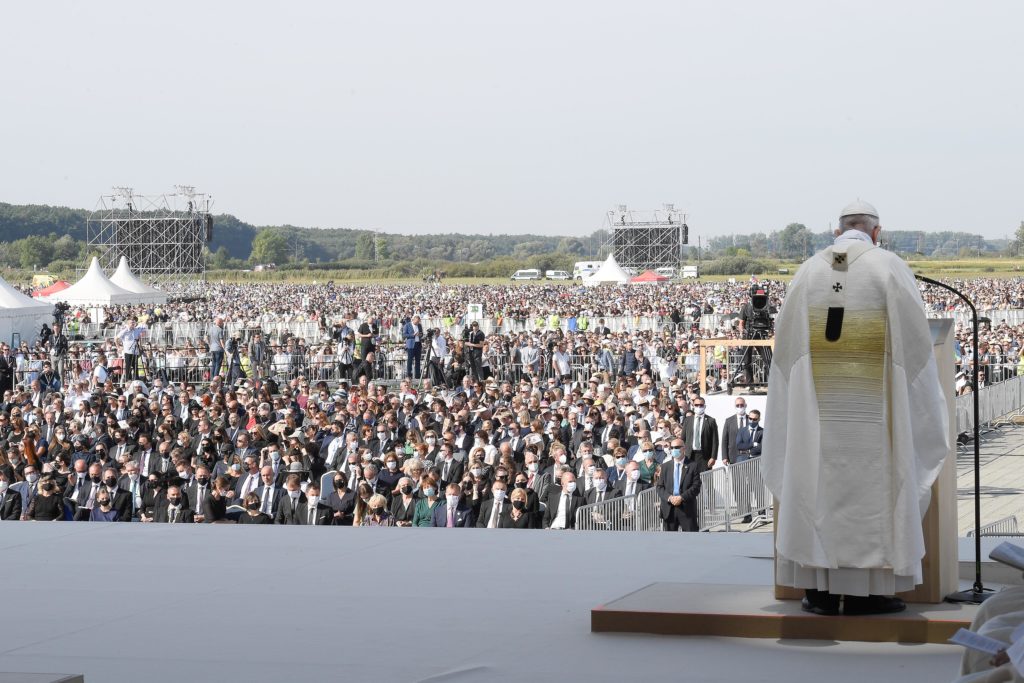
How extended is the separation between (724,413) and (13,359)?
16.2 m

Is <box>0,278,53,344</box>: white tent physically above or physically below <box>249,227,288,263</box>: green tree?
below

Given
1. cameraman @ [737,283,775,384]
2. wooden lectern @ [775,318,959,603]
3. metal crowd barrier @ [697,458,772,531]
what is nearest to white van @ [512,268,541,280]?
cameraman @ [737,283,775,384]

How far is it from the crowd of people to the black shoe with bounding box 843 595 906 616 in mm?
6415

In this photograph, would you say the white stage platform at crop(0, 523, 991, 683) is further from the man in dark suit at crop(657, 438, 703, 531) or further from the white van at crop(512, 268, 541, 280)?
the white van at crop(512, 268, 541, 280)

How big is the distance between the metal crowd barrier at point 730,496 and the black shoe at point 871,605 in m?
7.98

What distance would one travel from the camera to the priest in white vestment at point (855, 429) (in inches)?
160

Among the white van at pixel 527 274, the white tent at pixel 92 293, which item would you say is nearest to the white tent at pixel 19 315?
the white tent at pixel 92 293

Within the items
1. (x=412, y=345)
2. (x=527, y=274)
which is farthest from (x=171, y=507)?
(x=527, y=274)

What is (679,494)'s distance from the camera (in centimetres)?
1130

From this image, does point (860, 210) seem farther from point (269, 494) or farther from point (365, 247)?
point (365, 247)

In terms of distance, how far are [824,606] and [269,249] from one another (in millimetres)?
164164

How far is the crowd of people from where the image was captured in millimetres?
11352

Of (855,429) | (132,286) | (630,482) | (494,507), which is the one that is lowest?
(494,507)

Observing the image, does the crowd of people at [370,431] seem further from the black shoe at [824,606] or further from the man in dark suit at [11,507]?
the black shoe at [824,606]
